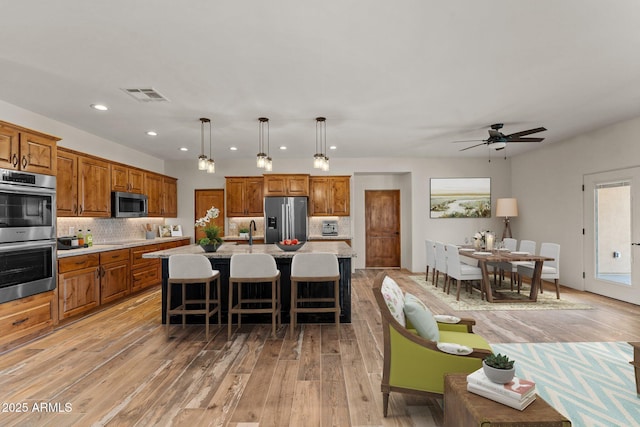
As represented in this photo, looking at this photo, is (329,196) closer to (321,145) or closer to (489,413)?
(321,145)

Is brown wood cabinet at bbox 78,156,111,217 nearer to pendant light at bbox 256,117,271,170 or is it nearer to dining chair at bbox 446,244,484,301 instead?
pendant light at bbox 256,117,271,170

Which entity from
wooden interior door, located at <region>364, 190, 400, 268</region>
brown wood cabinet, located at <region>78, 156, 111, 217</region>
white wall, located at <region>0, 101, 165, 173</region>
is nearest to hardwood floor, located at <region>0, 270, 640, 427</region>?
brown wood cabinet, located at <region>78, 156, 111, 217</region>

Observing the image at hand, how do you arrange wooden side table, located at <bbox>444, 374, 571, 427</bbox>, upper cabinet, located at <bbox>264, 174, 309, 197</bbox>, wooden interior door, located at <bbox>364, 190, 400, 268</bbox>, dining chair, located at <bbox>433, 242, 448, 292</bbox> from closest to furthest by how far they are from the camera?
wooden side table, located at <bbox>444, 374, 571, 427</bbox> < dining chair, located at <bbox>433, 242, 448, 292</bbox> < upper cabinet, located at <bbox>264, 174, 309, 197</bbox> < wooden interior door, located at <bbox>364, 190, 400, 268</bbox>

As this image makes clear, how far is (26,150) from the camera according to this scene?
3621 mm

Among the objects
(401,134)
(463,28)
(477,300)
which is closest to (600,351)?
(477,300)

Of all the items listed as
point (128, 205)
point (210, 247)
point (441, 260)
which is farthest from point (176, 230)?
point (441, 260)

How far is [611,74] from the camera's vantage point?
327 centimetres

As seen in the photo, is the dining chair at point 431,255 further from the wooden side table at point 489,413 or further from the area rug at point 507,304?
the wooden side table at point 489,413

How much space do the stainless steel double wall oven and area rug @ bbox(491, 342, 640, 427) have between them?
500 centimetres

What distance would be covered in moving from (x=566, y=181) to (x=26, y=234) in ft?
27.0

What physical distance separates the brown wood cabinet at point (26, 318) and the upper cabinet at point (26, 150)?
4.77 feet

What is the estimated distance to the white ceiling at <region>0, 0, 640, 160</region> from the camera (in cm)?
226

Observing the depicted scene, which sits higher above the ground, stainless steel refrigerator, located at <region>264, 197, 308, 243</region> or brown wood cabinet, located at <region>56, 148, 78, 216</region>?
brown wood cabinet, located at <region>56, 148, 78, 216</region>

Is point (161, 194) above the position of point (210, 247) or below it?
above
